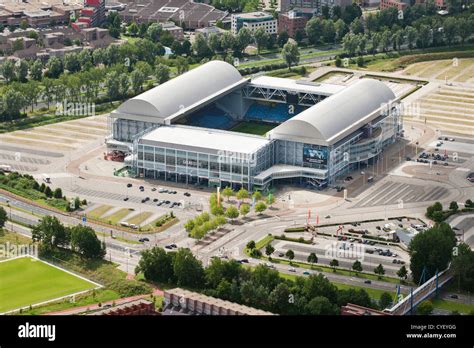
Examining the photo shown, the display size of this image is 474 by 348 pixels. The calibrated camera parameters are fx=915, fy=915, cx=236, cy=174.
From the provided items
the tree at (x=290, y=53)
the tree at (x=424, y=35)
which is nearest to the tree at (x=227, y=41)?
the tree at (x=290, y=53)

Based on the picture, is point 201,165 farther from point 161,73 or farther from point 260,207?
point 161,73

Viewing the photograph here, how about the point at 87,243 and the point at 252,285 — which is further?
the point at 87,243

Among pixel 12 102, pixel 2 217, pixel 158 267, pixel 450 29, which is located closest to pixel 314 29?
pixel 450 29

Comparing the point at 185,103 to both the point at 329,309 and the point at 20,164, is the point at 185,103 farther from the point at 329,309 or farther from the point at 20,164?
the point at 329,309

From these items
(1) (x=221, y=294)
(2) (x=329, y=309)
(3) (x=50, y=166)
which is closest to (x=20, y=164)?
(3) (x=50, y=166)

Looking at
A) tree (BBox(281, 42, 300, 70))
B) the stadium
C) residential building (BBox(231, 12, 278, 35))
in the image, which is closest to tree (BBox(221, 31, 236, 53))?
residential building (BBox(231, 12, 278, 35))

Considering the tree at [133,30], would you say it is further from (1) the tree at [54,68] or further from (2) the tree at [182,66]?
(1) the tree at [54,68]
